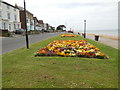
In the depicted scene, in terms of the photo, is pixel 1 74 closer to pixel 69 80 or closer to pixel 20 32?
pixel 69 80

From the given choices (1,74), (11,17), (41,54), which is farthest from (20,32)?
(1,74)

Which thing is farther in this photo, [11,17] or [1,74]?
[11,17]

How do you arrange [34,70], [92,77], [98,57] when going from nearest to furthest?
1. [92,77]
2. [34,70]
3. [98,57]

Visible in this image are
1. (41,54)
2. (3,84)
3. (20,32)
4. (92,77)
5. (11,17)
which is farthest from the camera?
(11,17)

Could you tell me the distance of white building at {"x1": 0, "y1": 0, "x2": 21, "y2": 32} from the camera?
4041 centimetres

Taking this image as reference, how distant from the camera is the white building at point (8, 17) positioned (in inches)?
1591

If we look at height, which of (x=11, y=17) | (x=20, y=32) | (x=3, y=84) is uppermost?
(x=11, y=17)

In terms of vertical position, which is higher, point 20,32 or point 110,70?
point 20,32

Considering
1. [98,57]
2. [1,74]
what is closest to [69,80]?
[1,74]

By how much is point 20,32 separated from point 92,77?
125 feet

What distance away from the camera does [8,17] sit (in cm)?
4522

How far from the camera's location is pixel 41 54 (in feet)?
25.4

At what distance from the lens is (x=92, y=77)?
438cm

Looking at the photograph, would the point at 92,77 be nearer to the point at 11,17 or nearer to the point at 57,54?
the point at 57,54
